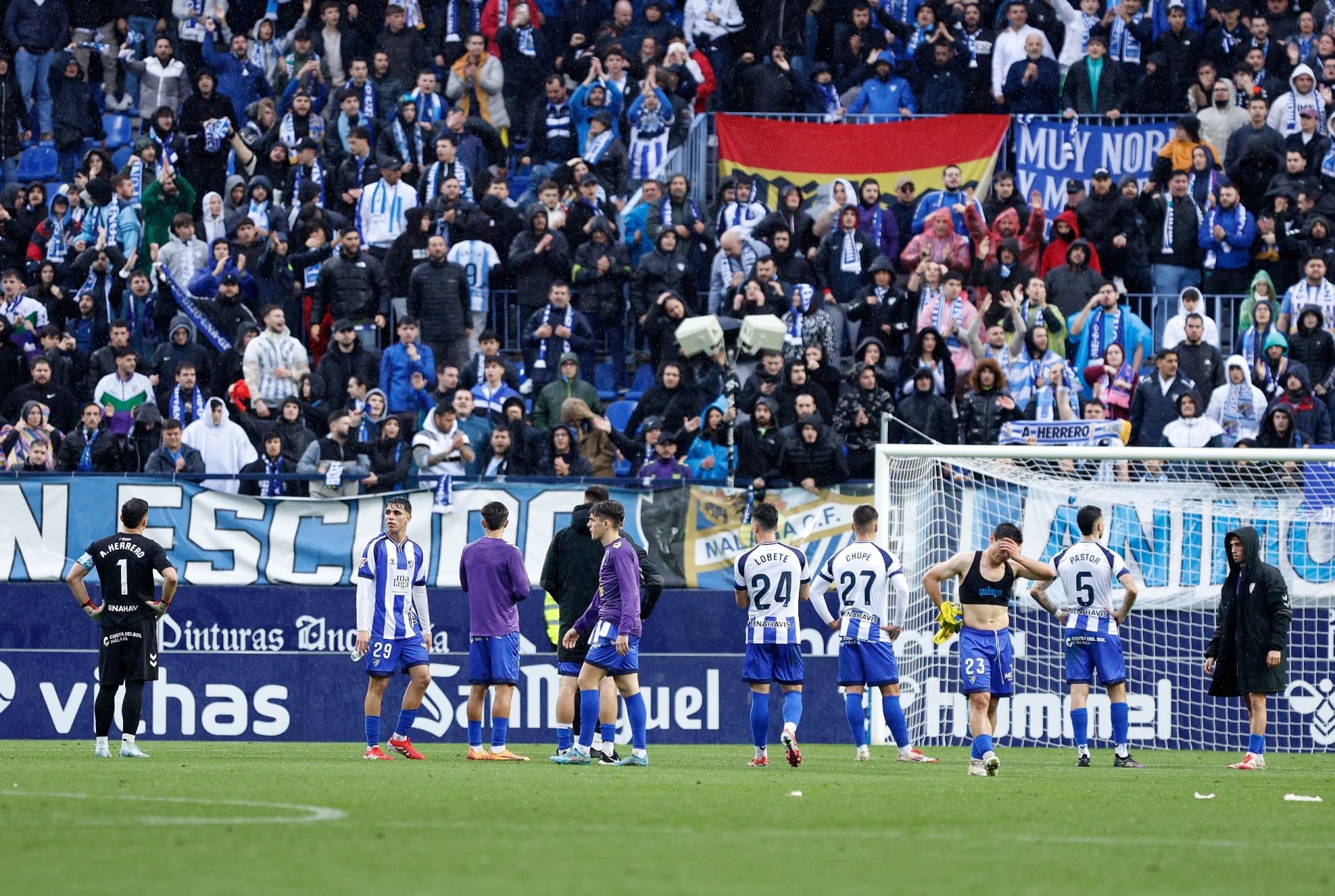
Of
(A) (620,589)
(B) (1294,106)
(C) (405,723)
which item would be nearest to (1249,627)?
(A) (620,589)

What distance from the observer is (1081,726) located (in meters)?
16.4

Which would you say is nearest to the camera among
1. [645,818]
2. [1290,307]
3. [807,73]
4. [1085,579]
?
[645,818]

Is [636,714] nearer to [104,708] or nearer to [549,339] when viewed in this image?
[104,708]

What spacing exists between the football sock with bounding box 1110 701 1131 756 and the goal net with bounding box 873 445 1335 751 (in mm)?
2548

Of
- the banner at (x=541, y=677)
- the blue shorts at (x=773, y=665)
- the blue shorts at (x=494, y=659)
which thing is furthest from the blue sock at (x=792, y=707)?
the banner at (x=541, y=677)

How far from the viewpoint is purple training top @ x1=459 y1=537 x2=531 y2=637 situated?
592 inches

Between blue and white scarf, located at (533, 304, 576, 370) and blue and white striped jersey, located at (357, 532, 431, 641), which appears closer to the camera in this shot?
blue and white striped jersey, located at (357, 532, 431, 641)

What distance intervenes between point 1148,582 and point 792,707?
555 cm

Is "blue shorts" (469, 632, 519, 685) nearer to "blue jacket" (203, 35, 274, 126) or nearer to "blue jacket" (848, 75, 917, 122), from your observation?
"blue jacket" (848, 75, 917, 122)

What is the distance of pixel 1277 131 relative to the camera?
23.4 metres

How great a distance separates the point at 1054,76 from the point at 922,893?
18706mm

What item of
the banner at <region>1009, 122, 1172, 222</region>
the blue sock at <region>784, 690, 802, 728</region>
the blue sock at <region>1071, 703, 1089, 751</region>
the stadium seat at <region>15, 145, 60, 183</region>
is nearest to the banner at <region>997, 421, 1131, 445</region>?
the blue sock at <region>1071, 703, 1089, 751</region>

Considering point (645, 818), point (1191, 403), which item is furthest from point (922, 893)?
point (1191, 403)

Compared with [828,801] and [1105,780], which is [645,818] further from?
[1105,780]
